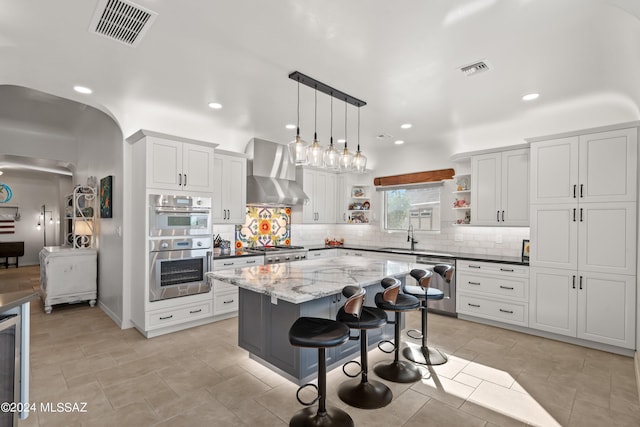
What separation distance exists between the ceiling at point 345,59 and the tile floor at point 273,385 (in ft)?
8.98

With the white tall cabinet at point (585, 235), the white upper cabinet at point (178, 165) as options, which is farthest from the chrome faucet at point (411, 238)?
the white upper cabinet at point (178, 165)

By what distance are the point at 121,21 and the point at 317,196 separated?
4.45m

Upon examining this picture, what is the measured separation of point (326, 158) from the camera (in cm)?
322

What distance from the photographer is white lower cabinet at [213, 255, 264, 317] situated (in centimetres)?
445

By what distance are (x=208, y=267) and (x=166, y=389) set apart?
70.0 inches

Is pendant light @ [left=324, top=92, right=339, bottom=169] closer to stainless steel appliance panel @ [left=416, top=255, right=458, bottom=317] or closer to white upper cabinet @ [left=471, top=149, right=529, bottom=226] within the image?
stainless steel appliance panel @ [left=416, top=255, right=458, bottom=317]

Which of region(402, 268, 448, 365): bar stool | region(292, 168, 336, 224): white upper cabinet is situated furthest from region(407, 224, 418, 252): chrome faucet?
region(402, 268, 448, 365): bar stool

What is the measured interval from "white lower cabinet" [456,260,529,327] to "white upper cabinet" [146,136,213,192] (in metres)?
3.88

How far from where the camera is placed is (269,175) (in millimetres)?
5473

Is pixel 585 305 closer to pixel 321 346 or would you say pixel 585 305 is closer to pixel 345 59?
pixel 321 346

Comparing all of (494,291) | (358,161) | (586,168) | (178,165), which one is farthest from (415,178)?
(178,165)

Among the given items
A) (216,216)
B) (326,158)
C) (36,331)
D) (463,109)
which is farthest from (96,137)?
(463,109)

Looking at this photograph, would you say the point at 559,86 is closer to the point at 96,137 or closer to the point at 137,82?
the point at 137,82

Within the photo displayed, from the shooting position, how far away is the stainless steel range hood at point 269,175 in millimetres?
5242
